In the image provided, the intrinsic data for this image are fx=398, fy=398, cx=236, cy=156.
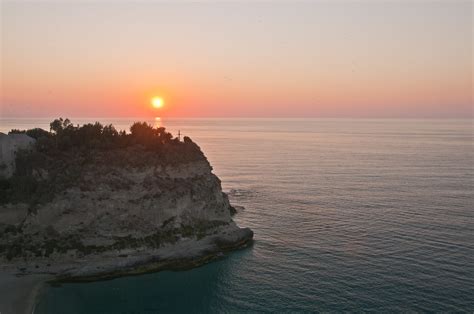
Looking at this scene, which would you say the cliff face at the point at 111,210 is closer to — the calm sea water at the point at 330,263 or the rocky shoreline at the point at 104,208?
the rocky shoreline at the point at 104,208

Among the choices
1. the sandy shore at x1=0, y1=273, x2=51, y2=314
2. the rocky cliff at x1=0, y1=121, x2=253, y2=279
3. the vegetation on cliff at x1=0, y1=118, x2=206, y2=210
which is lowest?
the sandy shore at x1=0, y1=273, x2=51, y2=314

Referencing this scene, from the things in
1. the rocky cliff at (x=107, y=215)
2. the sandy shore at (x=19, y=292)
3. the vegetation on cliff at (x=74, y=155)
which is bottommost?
the sandy shore at (x=19, y=292)

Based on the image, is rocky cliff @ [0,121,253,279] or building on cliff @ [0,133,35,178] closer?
rocky cliff @ [0,121,253,279]

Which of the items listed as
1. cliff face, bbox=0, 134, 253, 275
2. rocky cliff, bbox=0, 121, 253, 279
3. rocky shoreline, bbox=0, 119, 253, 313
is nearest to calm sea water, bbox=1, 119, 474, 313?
rocky shoreline, bbox=0, 119, 253, 313

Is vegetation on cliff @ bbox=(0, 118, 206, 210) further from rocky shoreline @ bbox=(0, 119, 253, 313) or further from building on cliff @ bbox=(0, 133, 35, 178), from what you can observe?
building on cliff @ bbox=(0, 133, 35, 178)

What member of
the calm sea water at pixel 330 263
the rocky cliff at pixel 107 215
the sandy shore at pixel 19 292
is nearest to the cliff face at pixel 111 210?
the rocky cliff at pixel 107 215

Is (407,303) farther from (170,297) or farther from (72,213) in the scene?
(72,213)

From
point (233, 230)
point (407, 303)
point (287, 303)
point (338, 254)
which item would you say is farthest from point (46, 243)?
point (407, 303)
